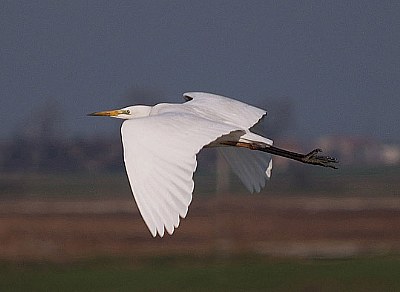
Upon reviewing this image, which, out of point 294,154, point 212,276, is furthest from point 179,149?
point 212,276

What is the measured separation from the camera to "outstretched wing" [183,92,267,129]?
7827 mm

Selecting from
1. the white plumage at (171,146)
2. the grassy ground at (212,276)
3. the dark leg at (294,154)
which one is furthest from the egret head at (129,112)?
the grassy ground at (212,276)

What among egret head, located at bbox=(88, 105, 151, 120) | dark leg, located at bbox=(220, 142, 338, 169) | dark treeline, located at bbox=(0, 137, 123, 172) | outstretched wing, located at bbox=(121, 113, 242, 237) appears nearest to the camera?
outstretched wing, located at bbox=(121, 113, 242, 237)

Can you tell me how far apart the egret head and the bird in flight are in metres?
0.41

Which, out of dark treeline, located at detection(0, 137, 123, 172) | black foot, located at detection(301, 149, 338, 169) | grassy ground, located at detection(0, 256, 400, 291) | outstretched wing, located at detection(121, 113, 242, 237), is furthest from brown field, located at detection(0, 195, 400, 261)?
outstretched wing, located at detection(121, 113, 242, 237)

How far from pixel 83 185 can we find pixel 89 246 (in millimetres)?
26766

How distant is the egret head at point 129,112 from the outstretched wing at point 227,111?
14.9 inches

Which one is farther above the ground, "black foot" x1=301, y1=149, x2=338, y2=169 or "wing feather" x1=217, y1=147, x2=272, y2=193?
"wing feather" x1=217, y1=147, x2=272, y2=193

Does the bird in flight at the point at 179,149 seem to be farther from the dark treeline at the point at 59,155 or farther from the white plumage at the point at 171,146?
the dark treeline at the point at 59,155

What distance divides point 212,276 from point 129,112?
11.7 meters

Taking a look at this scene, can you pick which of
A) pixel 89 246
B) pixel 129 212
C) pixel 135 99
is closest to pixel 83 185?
pixel 135 99

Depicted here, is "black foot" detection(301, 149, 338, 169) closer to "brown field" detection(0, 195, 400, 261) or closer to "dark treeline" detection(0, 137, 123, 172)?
"brown field" detection(0, 195, 400, 261)

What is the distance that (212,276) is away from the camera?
2033 centimetres

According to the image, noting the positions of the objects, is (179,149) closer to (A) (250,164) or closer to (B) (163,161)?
(B) (163,161)
